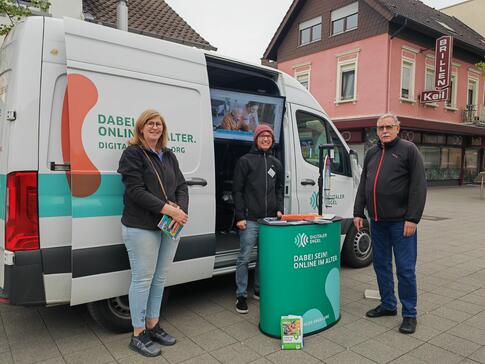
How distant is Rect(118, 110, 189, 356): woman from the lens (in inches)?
114

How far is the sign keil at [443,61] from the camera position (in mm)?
18125

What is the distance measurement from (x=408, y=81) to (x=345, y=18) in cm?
441

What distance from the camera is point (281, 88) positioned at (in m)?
4.48

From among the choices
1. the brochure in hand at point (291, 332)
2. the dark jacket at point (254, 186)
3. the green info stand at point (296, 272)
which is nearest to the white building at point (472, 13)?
the dark jacket at point (254, 186)

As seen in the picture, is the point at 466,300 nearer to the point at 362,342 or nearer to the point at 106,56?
the point at 362,342

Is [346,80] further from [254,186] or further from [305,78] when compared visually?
[254,186]

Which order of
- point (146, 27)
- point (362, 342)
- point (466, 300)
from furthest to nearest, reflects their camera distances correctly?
point (146, 27)
point (466, 300)
point (362, 342)

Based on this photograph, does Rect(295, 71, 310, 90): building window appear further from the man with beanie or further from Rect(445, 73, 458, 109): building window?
the man with beanie

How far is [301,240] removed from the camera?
3.30 meters

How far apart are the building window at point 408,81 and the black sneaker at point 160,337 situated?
18.0m

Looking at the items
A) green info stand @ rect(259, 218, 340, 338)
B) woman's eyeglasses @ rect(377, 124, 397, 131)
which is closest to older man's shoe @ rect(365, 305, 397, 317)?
green info stand @ rect(259, 218, 340, 338)

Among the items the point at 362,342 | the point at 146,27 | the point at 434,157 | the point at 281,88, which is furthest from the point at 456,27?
the point at 362,342

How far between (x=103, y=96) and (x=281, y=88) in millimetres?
2115

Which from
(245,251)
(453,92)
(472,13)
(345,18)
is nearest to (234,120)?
(245,251)
